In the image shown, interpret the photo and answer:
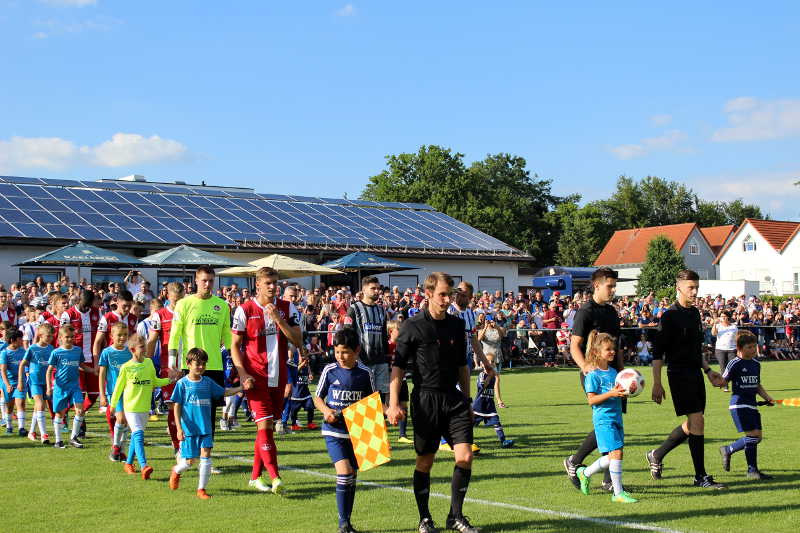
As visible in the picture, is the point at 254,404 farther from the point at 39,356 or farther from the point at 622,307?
the point at 622,307

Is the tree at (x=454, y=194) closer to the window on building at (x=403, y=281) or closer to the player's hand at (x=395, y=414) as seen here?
the window on building at (x=403, y=281)

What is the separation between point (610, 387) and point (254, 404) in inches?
130

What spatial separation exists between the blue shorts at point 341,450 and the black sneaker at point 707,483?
347 centimetres

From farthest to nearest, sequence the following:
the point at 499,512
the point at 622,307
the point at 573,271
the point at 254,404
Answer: the point at 573,271 → the point at 622,307 → the point at 254,404 → the point at 499,512

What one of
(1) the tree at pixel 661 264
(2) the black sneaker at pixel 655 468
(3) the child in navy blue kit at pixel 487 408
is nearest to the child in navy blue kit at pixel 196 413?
(3) the child in navy blue kit at pixel 487 408

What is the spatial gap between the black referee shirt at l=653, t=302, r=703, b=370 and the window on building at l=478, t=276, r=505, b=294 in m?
→ 31.5

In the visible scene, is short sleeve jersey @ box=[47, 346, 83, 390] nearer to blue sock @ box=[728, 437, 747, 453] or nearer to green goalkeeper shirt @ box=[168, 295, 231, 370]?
green goalkeeper shirt @ box=[168, 295, 231, 370]

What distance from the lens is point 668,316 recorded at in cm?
870

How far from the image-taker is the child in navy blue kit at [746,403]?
29.1 feet

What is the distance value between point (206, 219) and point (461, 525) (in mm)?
30616

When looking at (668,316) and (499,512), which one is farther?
(668,316)

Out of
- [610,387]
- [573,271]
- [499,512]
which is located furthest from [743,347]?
[573,271]

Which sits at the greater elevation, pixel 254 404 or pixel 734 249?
pixel 734 249

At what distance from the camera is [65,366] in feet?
38.5
